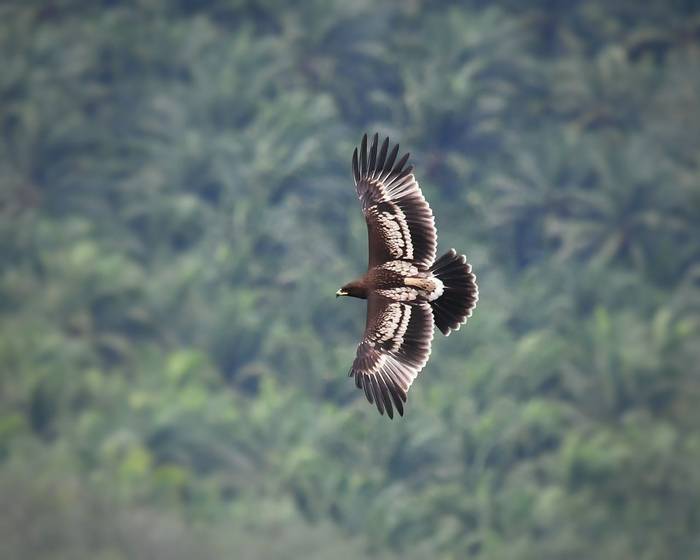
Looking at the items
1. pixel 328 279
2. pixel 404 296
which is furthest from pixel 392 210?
pixel 328 279

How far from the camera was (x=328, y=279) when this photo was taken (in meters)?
39.8

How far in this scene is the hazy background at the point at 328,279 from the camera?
33250mm

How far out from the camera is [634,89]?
49969 millimetres

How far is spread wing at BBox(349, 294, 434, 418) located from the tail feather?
0.50 feet

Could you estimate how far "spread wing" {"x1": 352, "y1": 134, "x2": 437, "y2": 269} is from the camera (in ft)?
42.3

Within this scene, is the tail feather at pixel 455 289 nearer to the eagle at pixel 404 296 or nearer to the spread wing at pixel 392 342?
the eagle at pixel 404 296

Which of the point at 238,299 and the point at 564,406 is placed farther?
the point at 238,299

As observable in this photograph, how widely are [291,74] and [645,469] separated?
61.2 feet

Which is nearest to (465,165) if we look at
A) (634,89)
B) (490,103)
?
(490,103)

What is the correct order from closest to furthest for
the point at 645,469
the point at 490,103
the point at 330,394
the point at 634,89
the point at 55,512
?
the point at 55,512 < the point at 645,469 < the point at 330,394 < the point at 490,103 < the point at 634,89

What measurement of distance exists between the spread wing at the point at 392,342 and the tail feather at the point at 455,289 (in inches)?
6.0

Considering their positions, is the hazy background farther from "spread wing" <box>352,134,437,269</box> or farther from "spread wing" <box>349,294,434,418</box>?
"spread wing" <box>349,294,434,418</box>

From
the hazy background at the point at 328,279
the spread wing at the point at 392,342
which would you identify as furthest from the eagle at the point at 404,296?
the hazy background at the point at 328,279

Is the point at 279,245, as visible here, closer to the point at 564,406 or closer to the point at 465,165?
the point at 465,165
